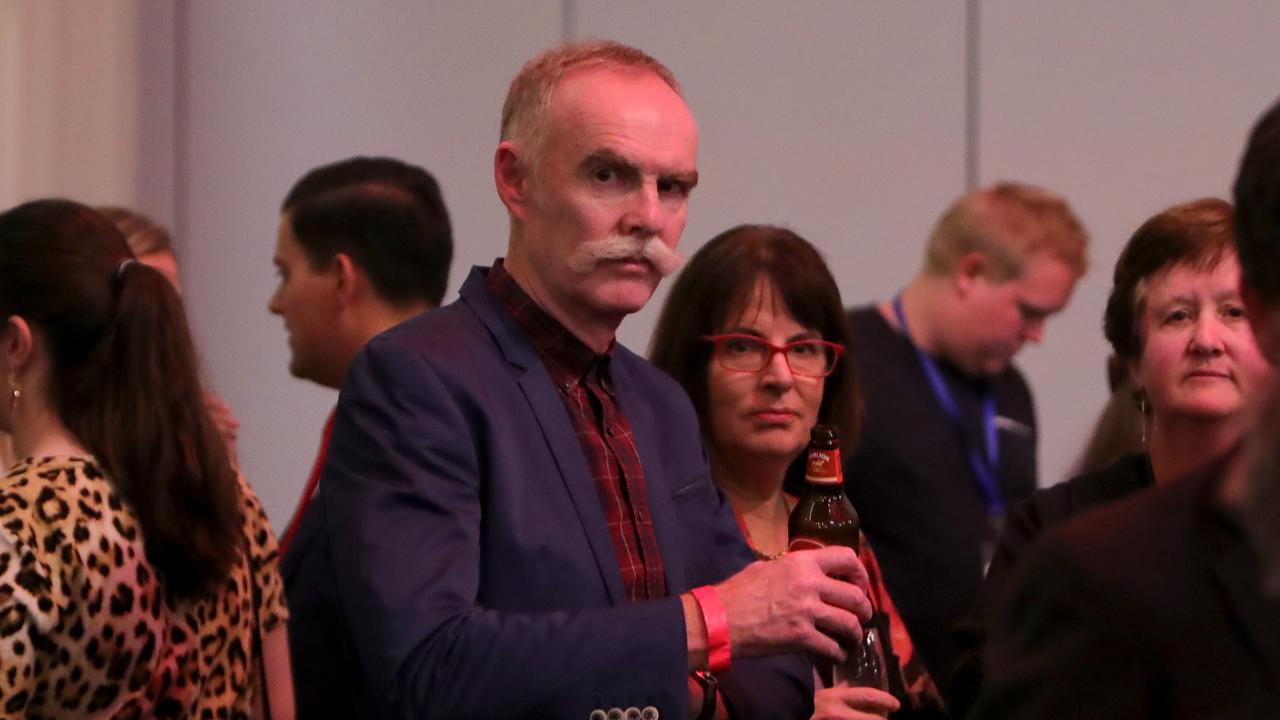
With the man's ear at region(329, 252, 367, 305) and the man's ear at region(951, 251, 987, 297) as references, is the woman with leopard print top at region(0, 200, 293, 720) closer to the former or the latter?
the man's ear at region(329, 252, 367, 305)

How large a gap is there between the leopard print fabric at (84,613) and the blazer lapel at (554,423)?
555 millimetres

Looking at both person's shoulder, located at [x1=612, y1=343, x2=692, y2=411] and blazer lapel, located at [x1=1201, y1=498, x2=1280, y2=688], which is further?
person's shoulder, located at [x1=612, y1=343, x2=692, y2=411]

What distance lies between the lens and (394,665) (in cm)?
167

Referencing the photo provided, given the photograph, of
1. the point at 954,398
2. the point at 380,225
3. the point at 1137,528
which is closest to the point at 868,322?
the point at 954,398

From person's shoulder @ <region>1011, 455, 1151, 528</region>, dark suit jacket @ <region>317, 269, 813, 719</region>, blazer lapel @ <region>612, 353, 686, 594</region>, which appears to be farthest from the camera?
person's shoulder @ <region>1011, 455, 1151, 528</region>

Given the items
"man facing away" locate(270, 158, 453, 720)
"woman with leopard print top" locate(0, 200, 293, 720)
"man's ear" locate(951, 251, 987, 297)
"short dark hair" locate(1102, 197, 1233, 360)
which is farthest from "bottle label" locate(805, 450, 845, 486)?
"man's ear" locate(951, 251, 987, 297)

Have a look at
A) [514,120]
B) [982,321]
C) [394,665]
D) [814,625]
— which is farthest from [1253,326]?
[982,321]

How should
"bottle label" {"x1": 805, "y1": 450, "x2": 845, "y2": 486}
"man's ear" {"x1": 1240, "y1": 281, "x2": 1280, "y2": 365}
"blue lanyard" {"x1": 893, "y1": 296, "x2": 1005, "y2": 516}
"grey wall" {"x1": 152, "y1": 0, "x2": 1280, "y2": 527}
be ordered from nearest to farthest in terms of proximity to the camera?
"man's ear" {"x1": 1240, "y1": 281, "x2": 1280, "y2": 365} → "bottle label" {"x1": 805, "y1": 450, "x2": 845, "y2": 486} → "blue lanyard" {"x1": 893, "y1": 296, "x2": 1005, "y2": 516} → "grey wall" {"x1": 152, "y1": 0, "x2": 1280, "y2": 527}

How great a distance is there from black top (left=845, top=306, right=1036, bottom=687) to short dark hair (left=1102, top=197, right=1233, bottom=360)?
3.27ft

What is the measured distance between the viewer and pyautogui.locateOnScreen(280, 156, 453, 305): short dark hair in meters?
3.20

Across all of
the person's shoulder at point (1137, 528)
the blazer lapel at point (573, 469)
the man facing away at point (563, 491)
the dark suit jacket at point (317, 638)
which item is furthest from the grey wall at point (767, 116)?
the person's shoulder at point (1137, 528)

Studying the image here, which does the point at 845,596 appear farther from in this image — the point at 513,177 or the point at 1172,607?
the point at 1172,607

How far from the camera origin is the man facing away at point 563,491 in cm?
167

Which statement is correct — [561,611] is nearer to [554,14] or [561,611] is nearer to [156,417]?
[156,417]
